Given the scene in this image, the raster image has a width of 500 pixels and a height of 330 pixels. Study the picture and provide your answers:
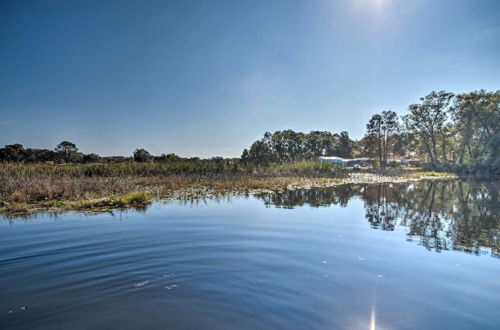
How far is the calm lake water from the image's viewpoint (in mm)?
Answer: 3594

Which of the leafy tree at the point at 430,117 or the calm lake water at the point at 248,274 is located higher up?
the leafy tree at the point at 430,117

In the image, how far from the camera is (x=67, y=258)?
5.80 metres

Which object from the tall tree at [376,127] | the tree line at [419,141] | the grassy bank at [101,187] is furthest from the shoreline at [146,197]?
the tall tree at [376,127]

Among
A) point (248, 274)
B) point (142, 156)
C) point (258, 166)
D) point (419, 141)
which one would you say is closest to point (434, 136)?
point (419, 141)

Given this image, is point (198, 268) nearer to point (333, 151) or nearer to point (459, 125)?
point (459, 125)

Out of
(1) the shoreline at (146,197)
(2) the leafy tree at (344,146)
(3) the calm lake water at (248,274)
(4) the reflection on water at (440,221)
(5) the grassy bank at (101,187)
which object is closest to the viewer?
(3) the calm lake water at (248,274)

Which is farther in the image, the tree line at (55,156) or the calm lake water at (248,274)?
Answer: the tree line at (55,156)

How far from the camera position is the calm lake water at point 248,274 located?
11.8 ft

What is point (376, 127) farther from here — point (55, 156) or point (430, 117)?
point (55, 156)

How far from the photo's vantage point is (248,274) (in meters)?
5.00

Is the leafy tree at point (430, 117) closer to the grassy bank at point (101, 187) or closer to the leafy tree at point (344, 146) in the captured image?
the leafy tree at point (344, 146)

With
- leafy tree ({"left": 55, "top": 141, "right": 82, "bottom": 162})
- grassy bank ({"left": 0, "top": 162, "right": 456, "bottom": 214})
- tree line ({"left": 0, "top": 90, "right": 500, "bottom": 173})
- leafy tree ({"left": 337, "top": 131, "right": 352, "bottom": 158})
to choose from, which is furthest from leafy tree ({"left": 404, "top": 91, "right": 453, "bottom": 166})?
leafy tree ({"left": 55, "top": 141, "right": 82, "bottom": 162})

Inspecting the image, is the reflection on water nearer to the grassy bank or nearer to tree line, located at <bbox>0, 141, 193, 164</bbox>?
the grassy bank

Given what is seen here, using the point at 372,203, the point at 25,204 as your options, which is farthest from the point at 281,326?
the point at 25,204
